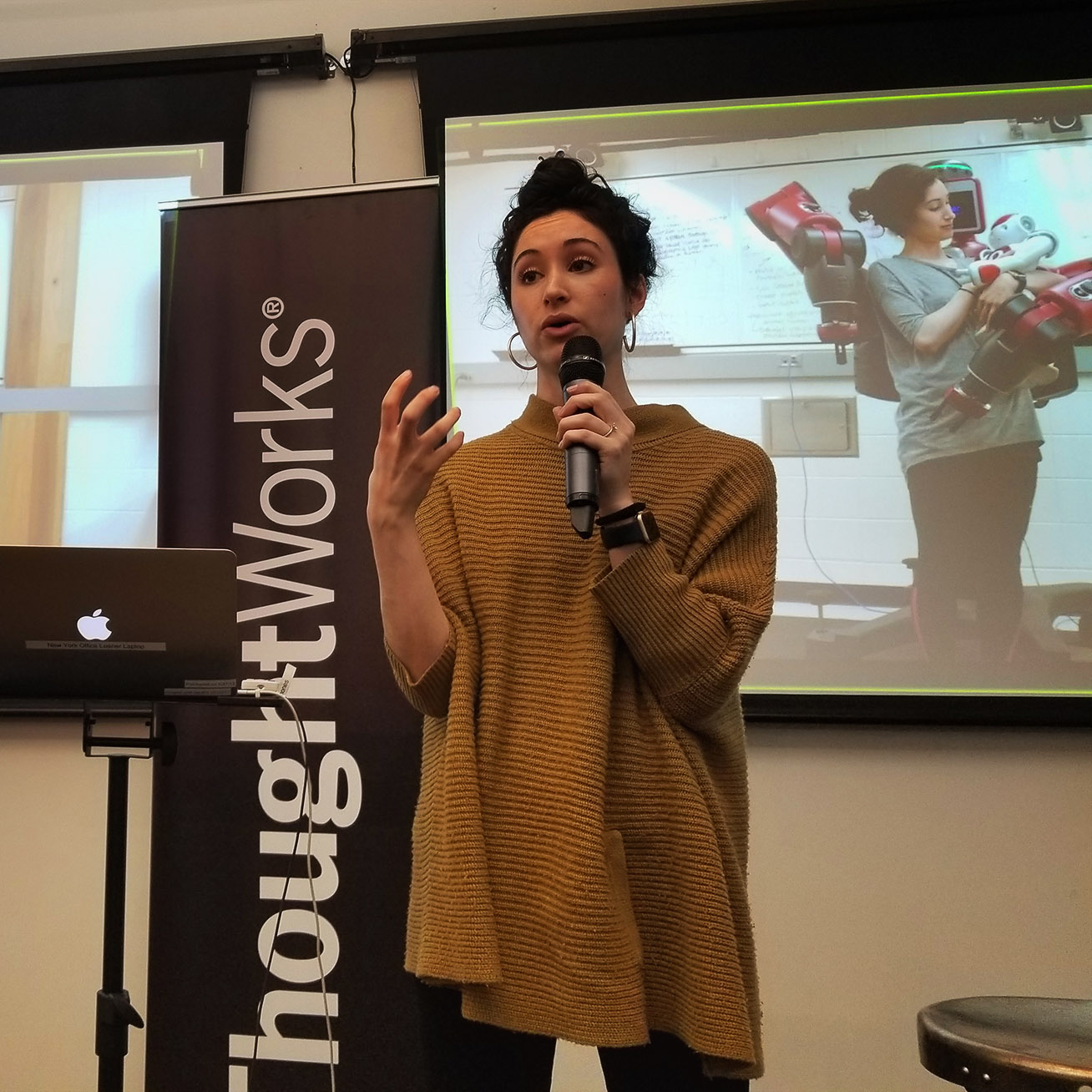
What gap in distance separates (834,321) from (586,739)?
143 cm

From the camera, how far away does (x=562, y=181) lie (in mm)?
1165

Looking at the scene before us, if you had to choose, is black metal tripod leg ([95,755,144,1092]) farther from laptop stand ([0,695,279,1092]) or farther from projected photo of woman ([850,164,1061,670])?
projected photo of woman ([850,164,1061,670])

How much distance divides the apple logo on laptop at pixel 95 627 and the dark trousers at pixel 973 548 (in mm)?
1546

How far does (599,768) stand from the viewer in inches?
37.4

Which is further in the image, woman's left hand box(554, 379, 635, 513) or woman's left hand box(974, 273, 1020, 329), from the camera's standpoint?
woman's left hand box(974, 273, 1020, 329)

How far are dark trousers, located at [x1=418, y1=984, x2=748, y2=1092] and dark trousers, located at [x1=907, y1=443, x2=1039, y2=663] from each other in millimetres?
1232

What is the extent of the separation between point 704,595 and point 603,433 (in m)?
0.20

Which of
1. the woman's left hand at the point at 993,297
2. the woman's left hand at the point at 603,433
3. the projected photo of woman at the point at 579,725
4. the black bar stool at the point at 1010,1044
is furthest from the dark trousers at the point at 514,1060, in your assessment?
the woman's left hand at the point at 993,297

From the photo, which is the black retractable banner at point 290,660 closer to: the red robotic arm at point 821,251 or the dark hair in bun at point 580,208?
the dark hair in bun at point 580,208

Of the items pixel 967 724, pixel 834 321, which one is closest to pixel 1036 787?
pixel 967 724

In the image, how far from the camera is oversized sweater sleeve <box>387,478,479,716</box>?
104cm

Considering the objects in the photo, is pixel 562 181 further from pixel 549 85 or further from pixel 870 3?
pixel 870 3

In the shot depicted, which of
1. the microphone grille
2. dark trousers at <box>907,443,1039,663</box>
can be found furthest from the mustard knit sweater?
dark trousers at <box>907,443,1039,663</box>

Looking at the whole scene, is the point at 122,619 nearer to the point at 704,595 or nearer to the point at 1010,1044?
the point at 704,595
